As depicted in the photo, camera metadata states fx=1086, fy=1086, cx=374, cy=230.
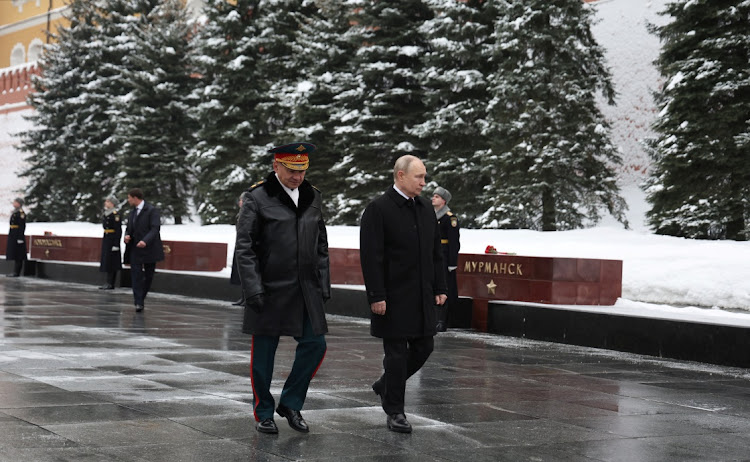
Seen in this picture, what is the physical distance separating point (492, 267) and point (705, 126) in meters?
7.59

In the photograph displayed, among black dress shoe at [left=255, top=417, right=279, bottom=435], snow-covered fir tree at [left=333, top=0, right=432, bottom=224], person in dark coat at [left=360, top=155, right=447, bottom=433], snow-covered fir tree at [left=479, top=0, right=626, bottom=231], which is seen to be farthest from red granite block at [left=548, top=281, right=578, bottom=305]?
snow-covered fir tree at [left=333, top=0, right=432, bottom=224]

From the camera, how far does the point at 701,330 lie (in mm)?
10320

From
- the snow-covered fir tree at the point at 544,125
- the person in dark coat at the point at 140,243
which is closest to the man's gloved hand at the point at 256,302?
the person in dark coat at the point at 140,243

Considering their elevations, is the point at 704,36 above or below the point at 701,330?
above

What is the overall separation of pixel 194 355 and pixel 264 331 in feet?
12.1

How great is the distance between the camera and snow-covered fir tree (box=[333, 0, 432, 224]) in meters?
26.3

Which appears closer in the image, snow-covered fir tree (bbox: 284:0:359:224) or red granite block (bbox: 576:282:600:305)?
red granite block (bbox: 576:282:600:305)

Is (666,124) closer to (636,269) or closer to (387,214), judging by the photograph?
(636,269)

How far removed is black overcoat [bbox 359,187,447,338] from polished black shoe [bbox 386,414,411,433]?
1.46ft

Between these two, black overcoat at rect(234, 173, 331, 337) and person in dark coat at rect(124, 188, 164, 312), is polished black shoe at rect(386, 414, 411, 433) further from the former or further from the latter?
person in dark coat at rect(124, 188, 164, 312)

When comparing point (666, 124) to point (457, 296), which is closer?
point (457, 296)

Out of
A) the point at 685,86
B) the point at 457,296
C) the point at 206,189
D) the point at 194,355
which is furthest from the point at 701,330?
the point at 206,189

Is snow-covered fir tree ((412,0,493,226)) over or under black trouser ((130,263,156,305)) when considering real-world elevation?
over

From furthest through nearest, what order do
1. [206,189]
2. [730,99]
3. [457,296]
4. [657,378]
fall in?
[206,189]
[730,99]
[457,296]
[657,378]
